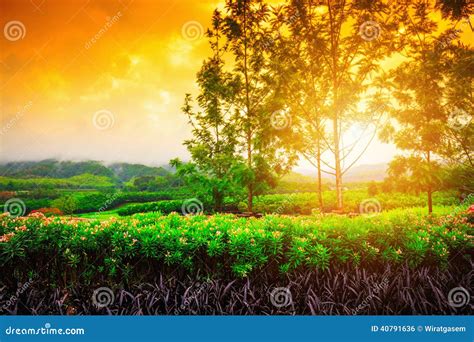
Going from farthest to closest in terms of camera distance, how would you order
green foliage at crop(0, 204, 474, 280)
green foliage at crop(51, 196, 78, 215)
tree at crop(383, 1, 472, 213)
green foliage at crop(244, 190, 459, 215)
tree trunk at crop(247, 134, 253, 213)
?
green foliage at crop(51, 196, 78, 215)
green foliage at crop(244, 190, 459, 215)
tree trunk at crop(247, 134, 253, 213)
tree at crop(383, 1, 472, 213)
green foliage at crop(0, 204, 474, 280)

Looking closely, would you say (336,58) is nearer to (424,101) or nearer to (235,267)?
(424,101)

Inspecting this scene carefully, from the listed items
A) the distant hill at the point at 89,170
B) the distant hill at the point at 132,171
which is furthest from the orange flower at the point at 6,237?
the distant hill at the point at 132,171

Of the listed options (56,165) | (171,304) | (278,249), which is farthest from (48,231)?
(56,165)

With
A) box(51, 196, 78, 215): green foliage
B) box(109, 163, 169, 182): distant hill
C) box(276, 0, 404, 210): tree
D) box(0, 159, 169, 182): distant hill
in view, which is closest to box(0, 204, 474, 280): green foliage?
box(276, 0, 404, 210): tree

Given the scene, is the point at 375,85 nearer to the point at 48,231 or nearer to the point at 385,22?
the point at 385,22

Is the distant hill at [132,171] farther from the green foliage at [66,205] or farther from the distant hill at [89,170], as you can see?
the green foliage at [66,205]

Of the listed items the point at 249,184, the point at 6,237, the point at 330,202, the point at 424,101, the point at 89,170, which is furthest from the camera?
the point at 89,170

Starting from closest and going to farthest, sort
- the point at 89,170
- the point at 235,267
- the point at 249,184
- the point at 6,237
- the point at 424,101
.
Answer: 1. the point at 235,267
2. the point at 6,237
3. the point at 424,101
4. the point at 249,184
5. the point at 89,170

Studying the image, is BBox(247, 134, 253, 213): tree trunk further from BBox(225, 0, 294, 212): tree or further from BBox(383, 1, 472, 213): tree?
BBox(383, 1, 472, 213): tree

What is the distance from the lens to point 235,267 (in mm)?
2916

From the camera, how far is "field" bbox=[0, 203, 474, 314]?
2.84 m

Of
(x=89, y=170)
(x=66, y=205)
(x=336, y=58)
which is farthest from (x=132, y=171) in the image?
(x=336, y=58)

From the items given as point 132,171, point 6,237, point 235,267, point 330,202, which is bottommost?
point 235,267
